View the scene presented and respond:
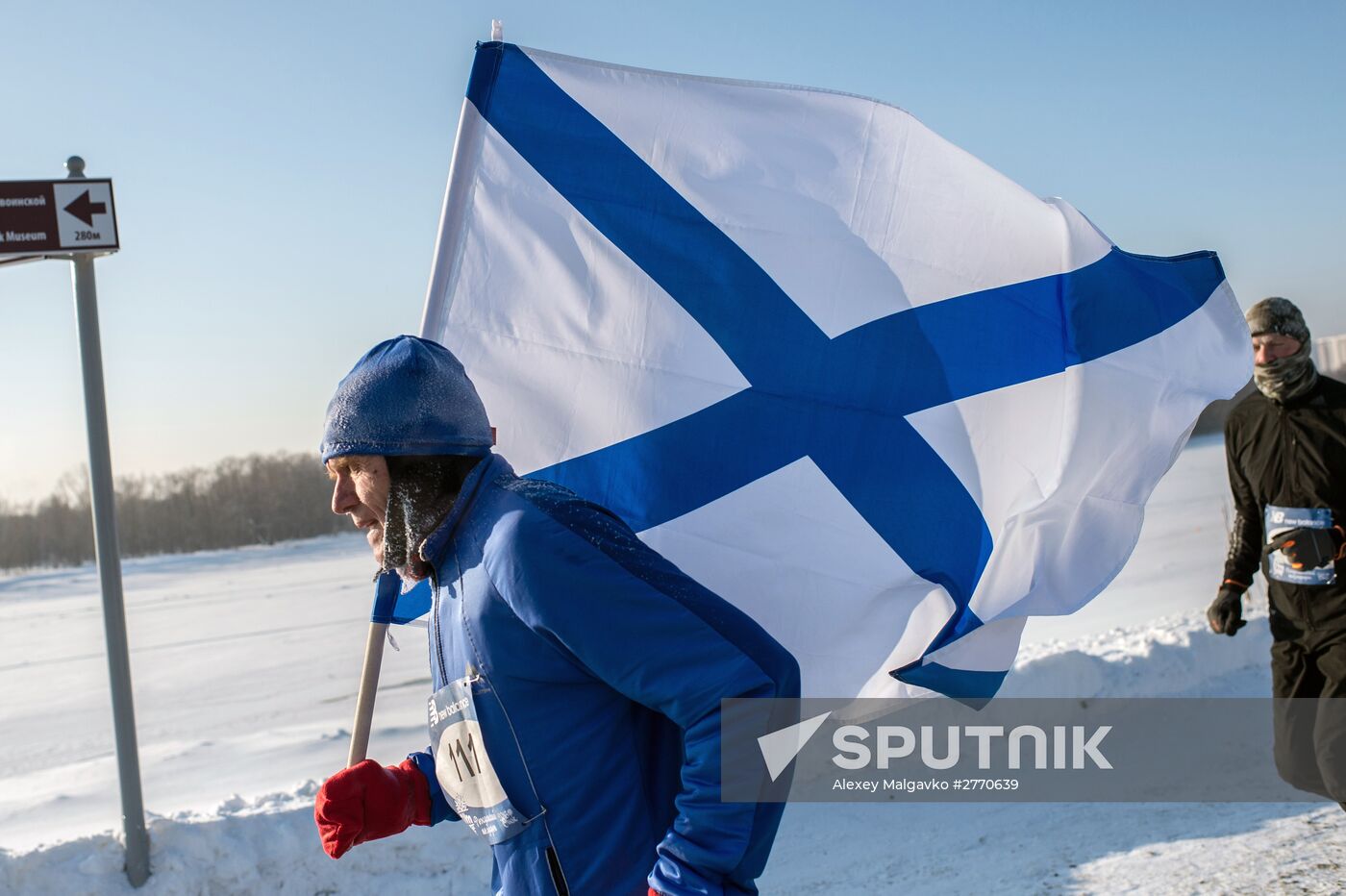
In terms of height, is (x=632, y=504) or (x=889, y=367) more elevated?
(x=889, y=367)

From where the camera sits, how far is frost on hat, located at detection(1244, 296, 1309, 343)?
3934 millimetres

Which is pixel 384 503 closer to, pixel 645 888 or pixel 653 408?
pixel 645 888

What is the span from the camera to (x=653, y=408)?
10.4 ft

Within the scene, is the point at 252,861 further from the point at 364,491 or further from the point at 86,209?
the point at 364,491

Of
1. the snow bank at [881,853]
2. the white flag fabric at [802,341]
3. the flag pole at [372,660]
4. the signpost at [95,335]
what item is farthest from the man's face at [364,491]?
the snow bank at [881,853]

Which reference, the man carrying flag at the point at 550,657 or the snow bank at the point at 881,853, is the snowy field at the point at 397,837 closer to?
the snow bank at the point at 881,853

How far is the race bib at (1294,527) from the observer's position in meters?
3.86

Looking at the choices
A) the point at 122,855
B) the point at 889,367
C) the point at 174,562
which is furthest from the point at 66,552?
the point at 889,367

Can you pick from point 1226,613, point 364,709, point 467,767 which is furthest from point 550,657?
point 1226,613

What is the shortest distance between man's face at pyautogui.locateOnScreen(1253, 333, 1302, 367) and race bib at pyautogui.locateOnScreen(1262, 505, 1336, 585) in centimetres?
54

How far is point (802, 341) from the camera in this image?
3.22m

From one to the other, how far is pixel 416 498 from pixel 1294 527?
3.41 meters

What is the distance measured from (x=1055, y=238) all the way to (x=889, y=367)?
0.60 m

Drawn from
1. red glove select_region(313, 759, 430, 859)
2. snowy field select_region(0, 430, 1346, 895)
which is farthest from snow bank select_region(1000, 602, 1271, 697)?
red glove select_region(313, 759, 430, 859)
